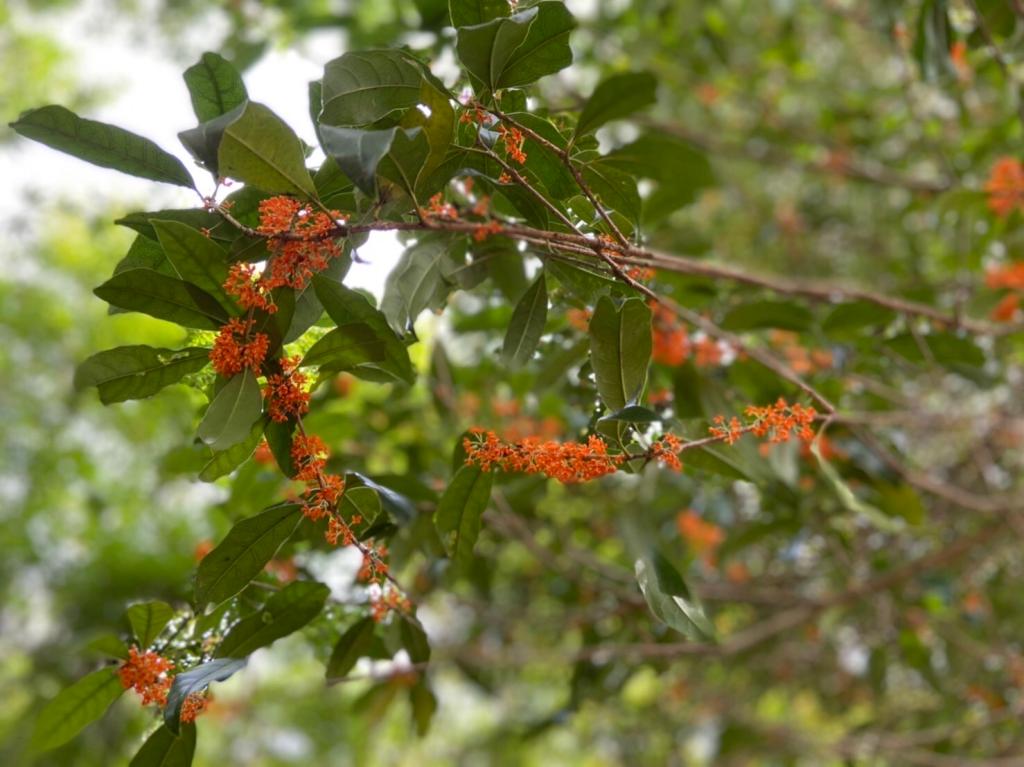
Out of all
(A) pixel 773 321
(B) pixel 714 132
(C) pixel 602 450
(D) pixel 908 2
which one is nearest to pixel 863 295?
(A) pixel 773 321

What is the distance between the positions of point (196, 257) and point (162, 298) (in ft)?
0.23

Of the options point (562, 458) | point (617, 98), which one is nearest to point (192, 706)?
point (562, 458)

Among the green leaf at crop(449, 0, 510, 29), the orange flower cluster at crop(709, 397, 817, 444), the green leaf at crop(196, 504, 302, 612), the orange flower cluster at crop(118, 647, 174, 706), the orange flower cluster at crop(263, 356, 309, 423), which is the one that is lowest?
the orange flower cluster at crop(118, 647, 174, 706)

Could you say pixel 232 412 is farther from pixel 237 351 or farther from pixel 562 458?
pixel 562 458

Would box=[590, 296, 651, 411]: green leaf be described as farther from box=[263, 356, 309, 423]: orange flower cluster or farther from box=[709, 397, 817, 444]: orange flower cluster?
box=[263, 356, 309, 423]: orange flower cluster

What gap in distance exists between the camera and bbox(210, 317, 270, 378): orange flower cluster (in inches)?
40.9

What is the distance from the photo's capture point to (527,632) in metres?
3.54

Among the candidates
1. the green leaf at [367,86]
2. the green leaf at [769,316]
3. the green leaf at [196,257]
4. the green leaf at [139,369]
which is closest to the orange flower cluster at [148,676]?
the green leaf at [139,369]

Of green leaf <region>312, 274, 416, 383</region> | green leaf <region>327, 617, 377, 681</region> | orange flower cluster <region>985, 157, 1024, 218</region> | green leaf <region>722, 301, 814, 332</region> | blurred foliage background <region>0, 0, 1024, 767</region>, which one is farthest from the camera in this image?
orange flower cluster <region>985, 157, 1024, 218</region>

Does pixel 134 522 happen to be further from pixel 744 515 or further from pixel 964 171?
pixel 964 171

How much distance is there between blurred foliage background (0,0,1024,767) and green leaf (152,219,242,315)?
619 millimetres

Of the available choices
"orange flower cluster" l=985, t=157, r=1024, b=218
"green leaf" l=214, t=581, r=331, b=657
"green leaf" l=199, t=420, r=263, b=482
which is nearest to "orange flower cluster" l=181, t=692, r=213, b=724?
"green leaf" l=214, t=581, r=331, b=657

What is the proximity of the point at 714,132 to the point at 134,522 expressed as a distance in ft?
11.1

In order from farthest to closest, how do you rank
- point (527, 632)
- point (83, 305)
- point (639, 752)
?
point (83, 305) < point (639, 752) < point (527, 632)
